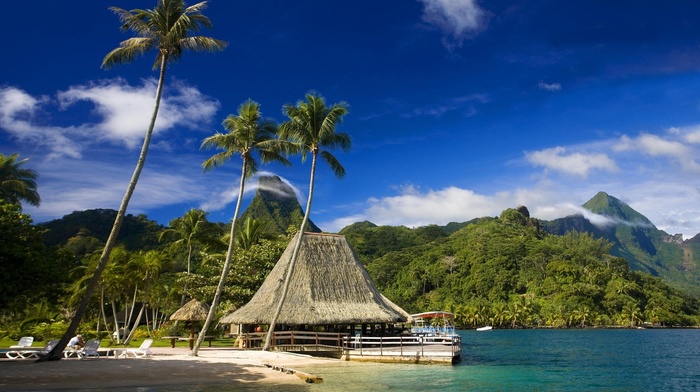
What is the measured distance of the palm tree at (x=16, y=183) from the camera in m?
28.6

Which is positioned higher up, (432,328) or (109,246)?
(109,246)

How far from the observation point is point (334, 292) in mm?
26828

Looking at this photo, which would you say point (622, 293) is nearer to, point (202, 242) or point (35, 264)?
point (202, 242)

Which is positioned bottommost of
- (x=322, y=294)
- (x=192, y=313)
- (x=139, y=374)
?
(x=139, y=374)

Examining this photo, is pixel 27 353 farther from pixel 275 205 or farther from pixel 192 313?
pixel 275 205

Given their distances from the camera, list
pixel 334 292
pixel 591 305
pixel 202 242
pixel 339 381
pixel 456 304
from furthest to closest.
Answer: pixel 456 304 → pixel 591 305 → pixel 202 242 → pixel 334 292 → pixel 339 381

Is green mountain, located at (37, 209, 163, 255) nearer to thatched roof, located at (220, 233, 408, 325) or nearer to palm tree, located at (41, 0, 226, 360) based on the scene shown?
thatched roof, located at (220, 233, 408, 325)

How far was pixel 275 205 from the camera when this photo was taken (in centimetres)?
12419

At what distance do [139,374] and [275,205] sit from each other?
11013 centimetres

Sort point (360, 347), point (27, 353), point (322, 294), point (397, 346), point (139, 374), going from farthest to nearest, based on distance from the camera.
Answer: point (322, 294)
point (397, 346)
point (360, 347)
point (27, 353)
point (139, 374)

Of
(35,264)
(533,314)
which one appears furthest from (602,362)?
(533,314)

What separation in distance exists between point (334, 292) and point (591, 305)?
294ft

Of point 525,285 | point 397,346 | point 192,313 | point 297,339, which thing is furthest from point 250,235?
point 525,285

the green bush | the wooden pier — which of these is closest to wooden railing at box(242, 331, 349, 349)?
the wooden pier
